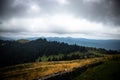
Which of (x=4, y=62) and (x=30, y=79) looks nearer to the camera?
(x=30, y=79)

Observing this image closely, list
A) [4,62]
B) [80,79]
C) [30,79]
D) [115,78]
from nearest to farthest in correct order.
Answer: [115,78]
[80,79]
[30,79]
[4,62]

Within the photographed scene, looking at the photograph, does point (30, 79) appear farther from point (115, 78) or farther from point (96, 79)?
point (115, 78)

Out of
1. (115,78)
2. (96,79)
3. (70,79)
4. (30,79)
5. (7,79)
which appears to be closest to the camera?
(115,78)

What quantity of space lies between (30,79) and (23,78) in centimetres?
596

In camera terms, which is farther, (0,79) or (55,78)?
(0,79)

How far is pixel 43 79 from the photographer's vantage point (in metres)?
78.0

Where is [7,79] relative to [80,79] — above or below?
below

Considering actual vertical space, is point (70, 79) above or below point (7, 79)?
above

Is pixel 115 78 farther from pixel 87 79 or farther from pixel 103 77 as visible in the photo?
pixel 87 79

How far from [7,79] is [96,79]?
58.5m

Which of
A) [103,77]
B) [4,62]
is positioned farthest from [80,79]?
[4,62]

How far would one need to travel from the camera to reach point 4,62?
183875 millimetres

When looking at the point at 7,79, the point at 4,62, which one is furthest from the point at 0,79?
the point at 4,62

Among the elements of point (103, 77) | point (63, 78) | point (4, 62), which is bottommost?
point (4, 62)
